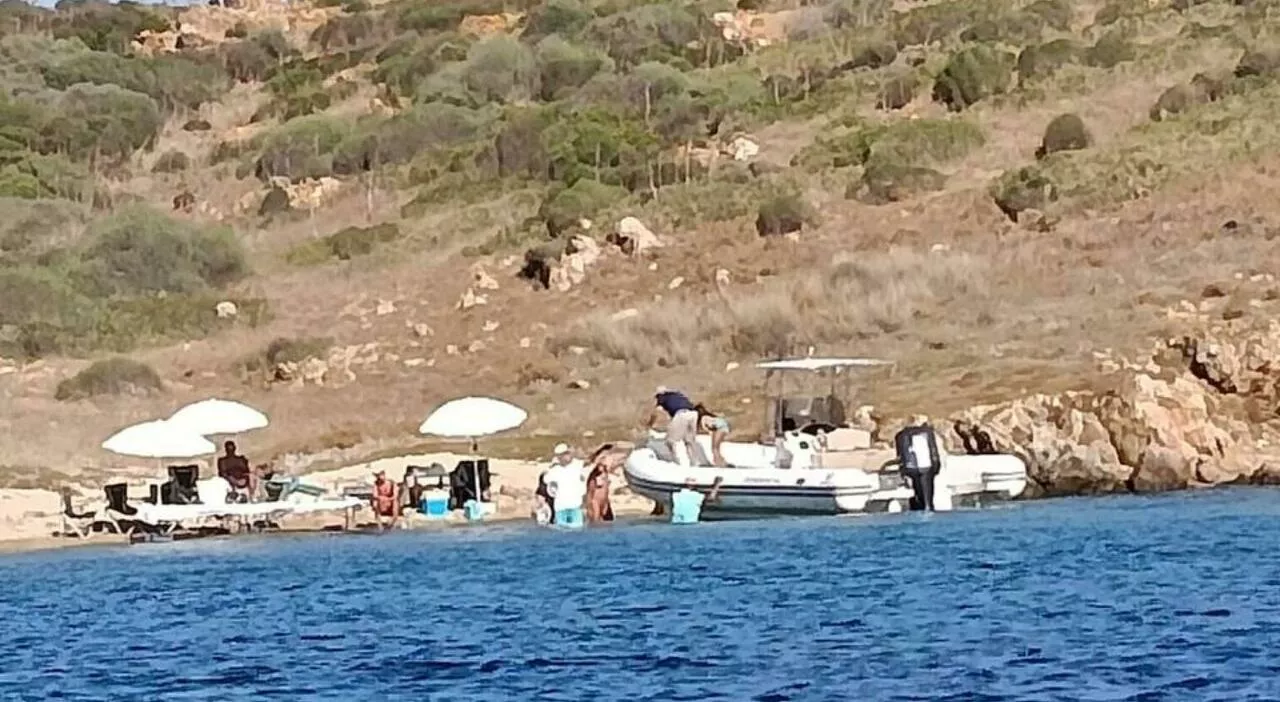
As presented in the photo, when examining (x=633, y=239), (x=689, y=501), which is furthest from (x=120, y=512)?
(x=633, y=239)

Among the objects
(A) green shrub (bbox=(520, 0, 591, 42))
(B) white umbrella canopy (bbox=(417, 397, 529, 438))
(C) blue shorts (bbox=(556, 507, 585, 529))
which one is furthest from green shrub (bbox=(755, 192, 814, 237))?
(A) green shrub (bbox=(520, 0, 591, 42))

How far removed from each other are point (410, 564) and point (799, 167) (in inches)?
1272

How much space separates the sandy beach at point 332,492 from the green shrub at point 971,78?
29.7 meters

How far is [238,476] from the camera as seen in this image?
31.9 m

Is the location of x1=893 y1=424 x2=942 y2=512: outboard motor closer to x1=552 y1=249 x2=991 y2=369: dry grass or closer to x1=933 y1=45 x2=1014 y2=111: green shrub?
x1=552 y1=249 x2=991 y2=369: dry grass

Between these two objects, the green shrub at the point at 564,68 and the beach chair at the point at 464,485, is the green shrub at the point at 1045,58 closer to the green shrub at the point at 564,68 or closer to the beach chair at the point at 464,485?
the green shrub at the point at 564,68

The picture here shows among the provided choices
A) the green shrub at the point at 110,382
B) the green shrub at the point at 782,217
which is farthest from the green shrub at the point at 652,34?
the green shrub at the point at 110,382

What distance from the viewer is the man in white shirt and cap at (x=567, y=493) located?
101 feet

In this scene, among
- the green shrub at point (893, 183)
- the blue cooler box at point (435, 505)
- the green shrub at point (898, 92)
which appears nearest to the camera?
the blue cooler box at point (435, 505)

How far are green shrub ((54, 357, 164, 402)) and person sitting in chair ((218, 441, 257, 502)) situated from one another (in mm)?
13073

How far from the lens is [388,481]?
32281 millimetres

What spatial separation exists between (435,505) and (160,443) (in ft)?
12.3

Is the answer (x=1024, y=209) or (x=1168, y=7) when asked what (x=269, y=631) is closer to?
(x=1024, y=209)

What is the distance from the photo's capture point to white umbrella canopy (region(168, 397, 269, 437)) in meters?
33.3
